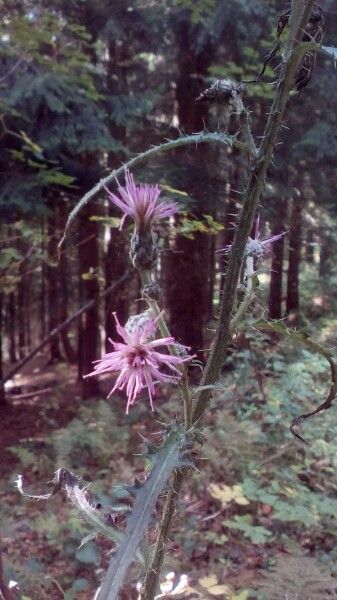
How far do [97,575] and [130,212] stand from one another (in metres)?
3.41

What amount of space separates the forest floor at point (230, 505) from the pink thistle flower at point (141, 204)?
145 centimetres

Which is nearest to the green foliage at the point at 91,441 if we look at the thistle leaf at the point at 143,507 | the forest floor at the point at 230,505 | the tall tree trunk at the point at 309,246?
the forest floor at the point at 230,505

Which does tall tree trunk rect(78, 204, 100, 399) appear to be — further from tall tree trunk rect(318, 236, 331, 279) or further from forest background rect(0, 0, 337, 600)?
tall tree trunk rect(318, 236, 331, 279)

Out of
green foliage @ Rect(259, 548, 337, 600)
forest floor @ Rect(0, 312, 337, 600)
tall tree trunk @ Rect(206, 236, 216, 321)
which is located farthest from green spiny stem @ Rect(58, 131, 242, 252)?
tall tree trunk @ Rect(206, 236, 216, 321)

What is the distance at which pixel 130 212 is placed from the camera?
3.20ft

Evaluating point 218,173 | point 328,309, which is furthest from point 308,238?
point 218,173

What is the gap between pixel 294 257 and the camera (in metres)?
8.35

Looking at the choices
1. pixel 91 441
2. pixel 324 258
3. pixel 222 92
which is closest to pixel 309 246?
pixel 324 258

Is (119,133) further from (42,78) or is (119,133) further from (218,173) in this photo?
(42,78)

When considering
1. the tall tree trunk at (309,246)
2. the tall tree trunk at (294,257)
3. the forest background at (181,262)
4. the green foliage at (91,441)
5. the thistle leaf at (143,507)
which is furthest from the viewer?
the tall tree trunk at (309,246)

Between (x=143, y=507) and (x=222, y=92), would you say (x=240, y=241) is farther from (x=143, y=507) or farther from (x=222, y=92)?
(x=143, y=507)

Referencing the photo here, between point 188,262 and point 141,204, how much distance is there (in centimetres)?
724

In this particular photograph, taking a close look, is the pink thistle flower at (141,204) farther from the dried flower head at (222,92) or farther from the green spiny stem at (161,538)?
the green spiny stem at (161,538)

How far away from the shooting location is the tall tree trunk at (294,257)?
731 cm
